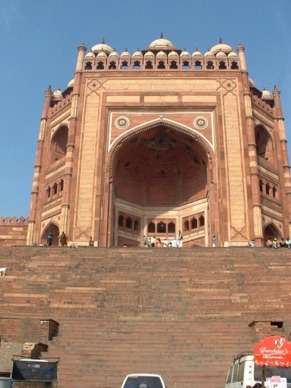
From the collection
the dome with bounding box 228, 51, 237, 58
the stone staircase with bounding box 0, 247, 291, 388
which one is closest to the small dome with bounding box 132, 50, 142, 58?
the dome with bounding box 228, 51, 237, 58

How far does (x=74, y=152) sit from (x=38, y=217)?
444cm

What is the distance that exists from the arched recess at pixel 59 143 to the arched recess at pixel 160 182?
13.5ft

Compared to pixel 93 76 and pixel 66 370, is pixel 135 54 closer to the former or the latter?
pixel 93 76

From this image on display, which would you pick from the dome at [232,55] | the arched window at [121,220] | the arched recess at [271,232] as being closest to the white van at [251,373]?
the arched recess at [271,232]

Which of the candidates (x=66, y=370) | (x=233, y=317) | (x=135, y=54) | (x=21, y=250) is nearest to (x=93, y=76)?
(x=135, y=54)

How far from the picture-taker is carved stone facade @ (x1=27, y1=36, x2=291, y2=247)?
28.8 metres

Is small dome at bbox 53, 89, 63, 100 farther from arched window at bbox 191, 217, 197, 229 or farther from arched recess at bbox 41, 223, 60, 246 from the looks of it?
arched window at bbox 191, 217, 197, 229

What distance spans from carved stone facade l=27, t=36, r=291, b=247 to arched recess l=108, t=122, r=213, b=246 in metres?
0.07

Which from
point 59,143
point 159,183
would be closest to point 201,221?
point 159,183

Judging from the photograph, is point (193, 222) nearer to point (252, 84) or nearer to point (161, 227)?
point (161, 227)

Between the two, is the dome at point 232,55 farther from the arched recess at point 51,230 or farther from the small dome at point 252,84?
the arched recess at point 51,230

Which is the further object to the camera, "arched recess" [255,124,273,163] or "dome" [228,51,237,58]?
"dome" [228,51,237,58]

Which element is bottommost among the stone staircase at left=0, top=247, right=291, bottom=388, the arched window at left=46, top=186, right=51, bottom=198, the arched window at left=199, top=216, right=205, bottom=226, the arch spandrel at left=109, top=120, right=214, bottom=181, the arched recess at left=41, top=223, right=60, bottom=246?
the stone staircase at left=0, top=247, right=291, bottom=388

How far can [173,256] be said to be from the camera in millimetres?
Result: 20234
